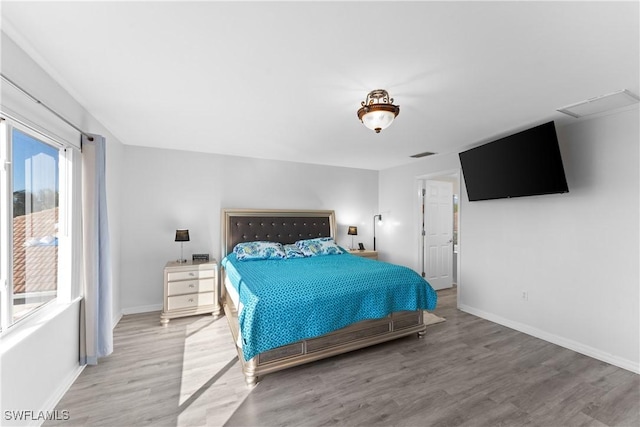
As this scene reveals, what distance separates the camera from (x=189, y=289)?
3.67 meters

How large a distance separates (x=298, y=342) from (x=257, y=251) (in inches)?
71.5

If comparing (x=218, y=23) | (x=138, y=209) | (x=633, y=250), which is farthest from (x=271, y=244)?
(x=633, y=250)

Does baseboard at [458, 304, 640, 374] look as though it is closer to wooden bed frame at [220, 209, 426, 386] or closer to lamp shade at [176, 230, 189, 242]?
wooden bed frame at [220, 209, 426, 386]

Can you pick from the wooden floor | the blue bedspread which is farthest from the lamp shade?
the wooden floor

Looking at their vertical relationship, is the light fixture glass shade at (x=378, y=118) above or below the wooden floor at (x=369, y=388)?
above

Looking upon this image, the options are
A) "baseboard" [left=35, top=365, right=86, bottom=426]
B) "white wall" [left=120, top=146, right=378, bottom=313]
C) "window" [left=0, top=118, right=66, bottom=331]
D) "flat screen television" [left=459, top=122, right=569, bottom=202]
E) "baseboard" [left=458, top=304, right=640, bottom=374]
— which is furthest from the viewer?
"white wall" [left=120, top=146, right=378, bottom=313]

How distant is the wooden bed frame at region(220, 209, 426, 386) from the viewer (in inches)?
94.6

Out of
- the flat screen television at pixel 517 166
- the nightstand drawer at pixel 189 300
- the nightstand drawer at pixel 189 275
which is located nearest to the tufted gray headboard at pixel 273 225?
the nightstand drawer at pixel 189 275

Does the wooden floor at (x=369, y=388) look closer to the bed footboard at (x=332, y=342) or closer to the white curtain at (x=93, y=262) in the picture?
the bed footboard at (x=332, y=342)

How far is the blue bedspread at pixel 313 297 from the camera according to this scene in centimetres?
229

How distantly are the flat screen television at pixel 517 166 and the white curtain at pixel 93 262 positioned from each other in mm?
4279

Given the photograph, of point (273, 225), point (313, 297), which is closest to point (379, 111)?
point (313, 297)

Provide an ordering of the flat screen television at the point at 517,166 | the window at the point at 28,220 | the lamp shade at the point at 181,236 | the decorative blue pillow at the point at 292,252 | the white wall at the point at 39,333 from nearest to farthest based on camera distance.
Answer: the white wall at the point at 39,333
the window at the point at 28,220
the flat screen television at the point at 517,166
the lamp shade at the point at 181,236
the decorative blue pillow at the point at 292,252

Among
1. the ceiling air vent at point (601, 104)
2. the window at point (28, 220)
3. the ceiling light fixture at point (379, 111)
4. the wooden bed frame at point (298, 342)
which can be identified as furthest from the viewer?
the wooden bed frame at point (298, 342)
